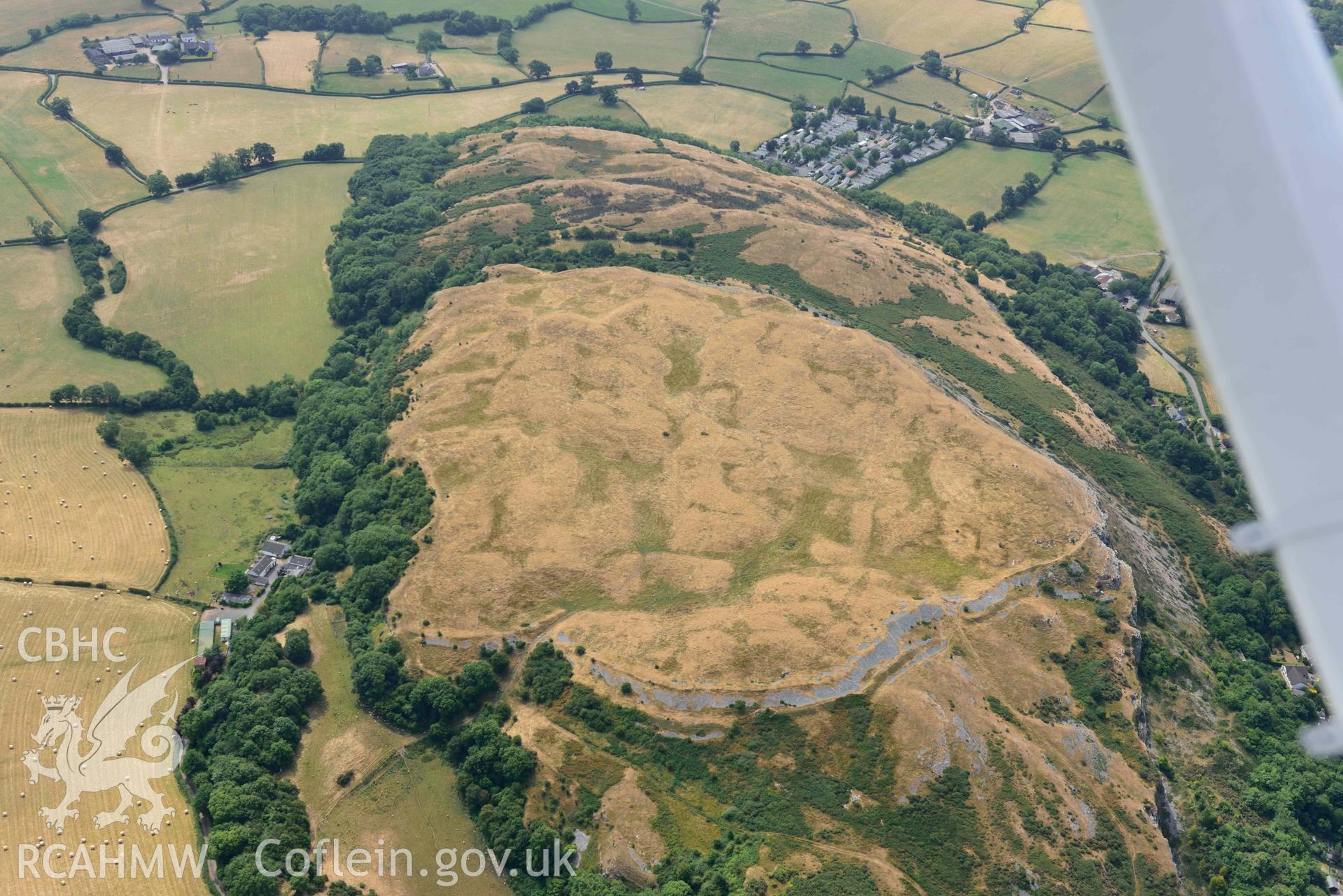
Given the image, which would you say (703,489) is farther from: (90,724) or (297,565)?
(90,724)

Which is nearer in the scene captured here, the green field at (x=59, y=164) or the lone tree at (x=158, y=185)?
the green field at (x=59, y=164)

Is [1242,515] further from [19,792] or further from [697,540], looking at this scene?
[19,792]

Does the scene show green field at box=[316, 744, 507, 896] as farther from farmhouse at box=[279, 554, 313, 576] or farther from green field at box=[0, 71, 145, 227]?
green field at box=[0, 71, 145, 227]

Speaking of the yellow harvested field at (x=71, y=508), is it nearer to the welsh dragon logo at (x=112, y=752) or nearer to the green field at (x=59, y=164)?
the welsh dragon logo at (x=112, y=752)

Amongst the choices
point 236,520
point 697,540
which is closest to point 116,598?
point 236,520

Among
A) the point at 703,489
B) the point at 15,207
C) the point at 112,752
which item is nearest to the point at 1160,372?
the point at 703,489

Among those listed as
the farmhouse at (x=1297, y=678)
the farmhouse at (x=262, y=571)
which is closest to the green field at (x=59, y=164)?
the farmhouse at (x=262, y=571)
